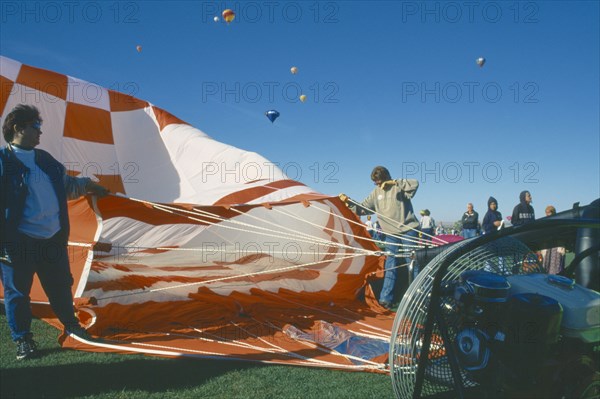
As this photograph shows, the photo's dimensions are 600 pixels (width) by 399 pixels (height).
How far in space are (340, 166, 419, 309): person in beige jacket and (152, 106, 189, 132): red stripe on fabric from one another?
2.09 meters

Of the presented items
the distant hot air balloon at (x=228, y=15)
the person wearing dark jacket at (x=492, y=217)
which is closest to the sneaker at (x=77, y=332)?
the distant hot air balloon at (x=228, y=15)

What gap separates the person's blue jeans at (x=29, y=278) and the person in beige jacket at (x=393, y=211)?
7.60 ft

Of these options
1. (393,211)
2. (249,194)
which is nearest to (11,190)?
(249,194)

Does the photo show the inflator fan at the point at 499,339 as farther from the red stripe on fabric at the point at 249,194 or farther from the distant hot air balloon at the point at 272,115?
the distant hot air balloon at the point at 272,115

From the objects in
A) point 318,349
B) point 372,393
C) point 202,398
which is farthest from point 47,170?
point 372,393

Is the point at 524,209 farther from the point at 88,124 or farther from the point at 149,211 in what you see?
the point at 88,124

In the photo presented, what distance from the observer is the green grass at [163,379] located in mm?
1940

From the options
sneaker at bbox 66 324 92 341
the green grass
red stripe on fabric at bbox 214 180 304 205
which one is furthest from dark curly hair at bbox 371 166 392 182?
sneaker at bbox 66 324 92 341

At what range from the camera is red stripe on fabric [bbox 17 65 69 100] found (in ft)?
13.0

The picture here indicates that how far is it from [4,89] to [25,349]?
8.15 feet

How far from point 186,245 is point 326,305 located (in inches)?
52.7

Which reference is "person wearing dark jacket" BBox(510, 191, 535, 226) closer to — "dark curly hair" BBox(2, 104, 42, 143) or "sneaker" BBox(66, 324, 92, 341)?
"sneaker" BBox(66, 324, 92, 341)

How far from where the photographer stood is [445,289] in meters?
1.42

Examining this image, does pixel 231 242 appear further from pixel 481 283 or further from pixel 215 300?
pixel 481 283
